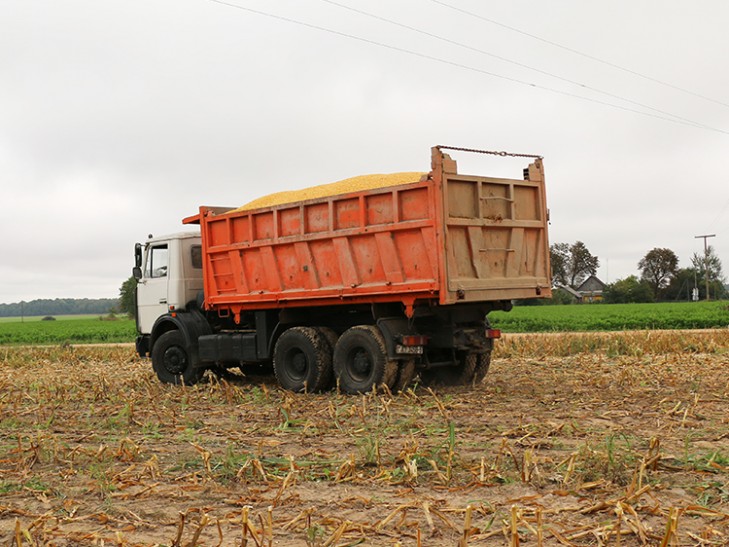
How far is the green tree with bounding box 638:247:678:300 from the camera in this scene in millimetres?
103438

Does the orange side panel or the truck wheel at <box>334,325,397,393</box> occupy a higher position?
the orange side panel

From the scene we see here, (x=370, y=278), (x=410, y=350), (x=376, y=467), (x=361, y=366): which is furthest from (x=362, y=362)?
(x=376, y=467)

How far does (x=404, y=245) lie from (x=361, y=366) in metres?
1.88

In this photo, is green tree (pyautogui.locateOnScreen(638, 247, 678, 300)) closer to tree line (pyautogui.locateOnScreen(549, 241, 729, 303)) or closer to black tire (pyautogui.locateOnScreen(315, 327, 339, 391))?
tree line (pyautogui.locateOnScreen(549, 241, 729, 303))

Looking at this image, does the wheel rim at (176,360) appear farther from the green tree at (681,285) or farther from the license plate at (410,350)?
the green tree at (681,285)

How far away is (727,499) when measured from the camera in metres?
5.84

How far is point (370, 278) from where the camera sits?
41.1 feet

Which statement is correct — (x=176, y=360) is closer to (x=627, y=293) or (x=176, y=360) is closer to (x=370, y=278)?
(x=370, y=278)

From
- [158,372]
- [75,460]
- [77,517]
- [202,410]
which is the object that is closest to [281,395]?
[202,410]

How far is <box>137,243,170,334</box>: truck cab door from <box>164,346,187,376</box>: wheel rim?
2.78ft

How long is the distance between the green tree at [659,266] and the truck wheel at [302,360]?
312 feet

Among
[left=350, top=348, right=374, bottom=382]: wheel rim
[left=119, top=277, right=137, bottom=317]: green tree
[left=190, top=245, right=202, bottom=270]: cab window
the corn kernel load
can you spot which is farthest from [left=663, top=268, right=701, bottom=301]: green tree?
[left=350, top=348, right=374, bottom=382]: wheel rim

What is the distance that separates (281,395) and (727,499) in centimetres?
799

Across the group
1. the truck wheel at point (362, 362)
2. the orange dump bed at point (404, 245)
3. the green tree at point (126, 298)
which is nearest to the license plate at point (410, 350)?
the truck wheel at point (362, 362)
